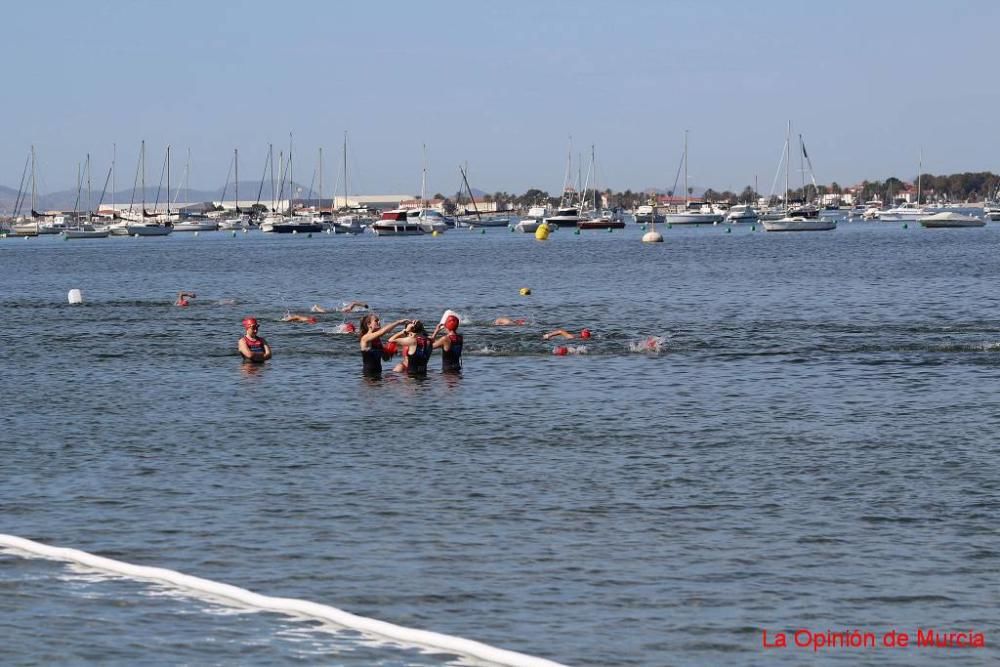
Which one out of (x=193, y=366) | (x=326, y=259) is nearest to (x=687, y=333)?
(x=193, y=366)

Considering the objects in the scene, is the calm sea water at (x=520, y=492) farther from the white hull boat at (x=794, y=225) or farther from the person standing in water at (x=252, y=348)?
the white hull boat at (x=794, y=225)

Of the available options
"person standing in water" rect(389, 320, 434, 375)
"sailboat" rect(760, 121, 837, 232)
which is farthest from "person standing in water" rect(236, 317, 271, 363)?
"sailboat" rect(760, 121, 837, 232)

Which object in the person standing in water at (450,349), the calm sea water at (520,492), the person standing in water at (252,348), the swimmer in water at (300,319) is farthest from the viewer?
the swimmer in water at (300,319)

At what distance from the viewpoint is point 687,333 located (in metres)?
42.3

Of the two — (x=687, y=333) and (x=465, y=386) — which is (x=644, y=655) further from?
(x=687, y=333)

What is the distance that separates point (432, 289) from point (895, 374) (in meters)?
42.4

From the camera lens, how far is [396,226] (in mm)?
189375

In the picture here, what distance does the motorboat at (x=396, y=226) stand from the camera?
7421 inches

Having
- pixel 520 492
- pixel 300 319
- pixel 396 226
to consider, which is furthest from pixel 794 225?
pixel 520 492

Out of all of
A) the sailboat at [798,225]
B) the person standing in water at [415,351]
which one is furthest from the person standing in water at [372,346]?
the sailboat at [798,225]

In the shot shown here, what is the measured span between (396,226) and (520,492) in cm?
17238

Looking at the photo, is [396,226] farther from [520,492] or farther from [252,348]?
[520,492]

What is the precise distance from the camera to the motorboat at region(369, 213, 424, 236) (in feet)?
618

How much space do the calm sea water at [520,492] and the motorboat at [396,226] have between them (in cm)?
14577
